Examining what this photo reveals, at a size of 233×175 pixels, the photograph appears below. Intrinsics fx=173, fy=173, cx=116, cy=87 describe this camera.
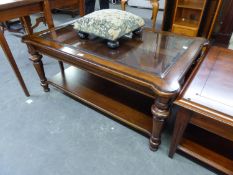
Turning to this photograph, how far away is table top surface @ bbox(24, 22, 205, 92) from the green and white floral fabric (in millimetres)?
90

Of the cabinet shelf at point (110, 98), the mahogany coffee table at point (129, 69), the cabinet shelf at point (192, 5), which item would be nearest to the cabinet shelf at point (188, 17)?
the cabinet shelf at point (192, 5)

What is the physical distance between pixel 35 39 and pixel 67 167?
36.3 inches

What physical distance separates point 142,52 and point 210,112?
1.85ft

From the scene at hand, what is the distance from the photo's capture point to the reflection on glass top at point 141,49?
100cm

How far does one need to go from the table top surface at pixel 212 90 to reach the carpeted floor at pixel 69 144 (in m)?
0.49

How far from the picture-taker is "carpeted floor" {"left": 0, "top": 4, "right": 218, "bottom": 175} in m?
1.06

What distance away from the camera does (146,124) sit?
1.16m

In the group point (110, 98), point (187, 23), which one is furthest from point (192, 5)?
point (110, 98)

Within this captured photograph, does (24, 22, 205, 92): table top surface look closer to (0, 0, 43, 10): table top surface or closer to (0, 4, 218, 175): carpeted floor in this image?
(0, 0, 43, 10): table top surface

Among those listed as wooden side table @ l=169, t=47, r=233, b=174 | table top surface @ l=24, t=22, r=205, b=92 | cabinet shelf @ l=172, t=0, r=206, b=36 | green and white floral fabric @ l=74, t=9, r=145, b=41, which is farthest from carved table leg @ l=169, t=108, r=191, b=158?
cabinet shelf @ l=172, t=0, r=206, b=36

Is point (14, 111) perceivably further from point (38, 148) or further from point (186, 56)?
point (186, 56)

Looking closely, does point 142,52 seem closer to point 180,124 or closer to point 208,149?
point 180,124

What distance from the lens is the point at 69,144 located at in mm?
1194

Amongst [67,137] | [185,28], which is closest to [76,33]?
[67,137]
